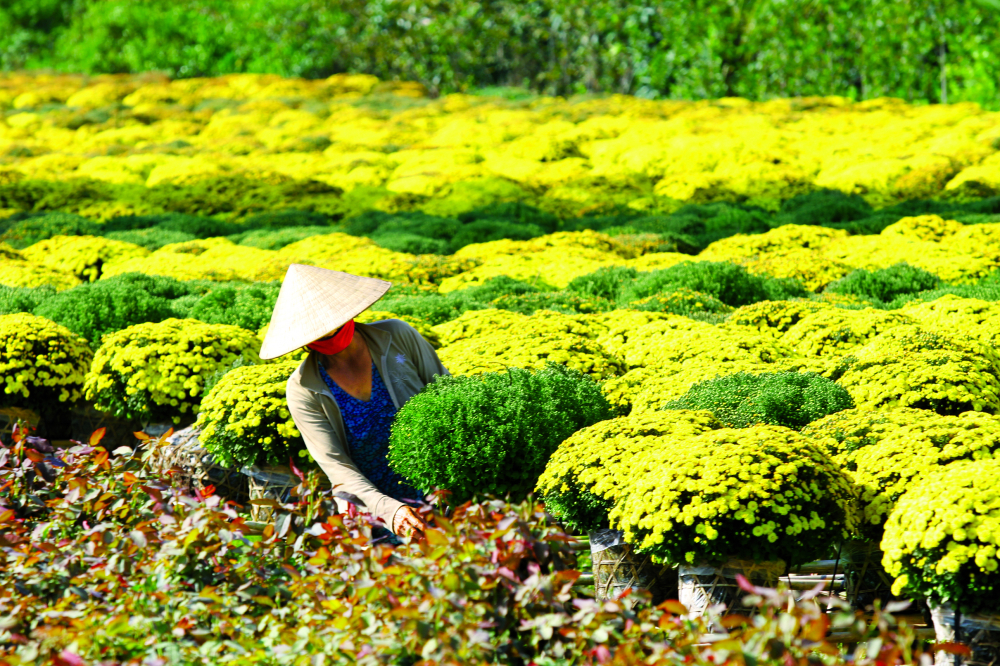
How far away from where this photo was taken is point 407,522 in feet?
10.5

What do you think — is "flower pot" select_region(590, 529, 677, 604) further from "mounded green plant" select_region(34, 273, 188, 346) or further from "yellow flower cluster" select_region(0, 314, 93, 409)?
"mounded green plant" select_region(34, 273, 188, 346)

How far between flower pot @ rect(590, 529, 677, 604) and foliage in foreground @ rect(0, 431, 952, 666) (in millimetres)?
872

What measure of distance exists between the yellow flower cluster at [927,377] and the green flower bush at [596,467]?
107 centimetres

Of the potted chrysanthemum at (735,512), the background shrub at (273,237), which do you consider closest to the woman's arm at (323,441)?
the potted chrysanthemum at (735,512)

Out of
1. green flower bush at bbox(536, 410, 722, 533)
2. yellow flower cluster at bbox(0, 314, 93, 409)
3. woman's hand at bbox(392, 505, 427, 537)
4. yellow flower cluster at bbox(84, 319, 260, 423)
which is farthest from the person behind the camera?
yellow flower cluster at bbox(0, 314, 93, 409)

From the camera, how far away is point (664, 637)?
92.4 inches

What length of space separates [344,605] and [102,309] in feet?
19.0

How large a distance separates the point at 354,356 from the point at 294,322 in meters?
0.37

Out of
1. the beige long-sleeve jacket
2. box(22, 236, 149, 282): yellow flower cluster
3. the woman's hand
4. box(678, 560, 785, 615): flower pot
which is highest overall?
the beige long-sleeve jacket

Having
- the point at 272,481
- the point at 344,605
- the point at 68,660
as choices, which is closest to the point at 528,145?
the point at 272,481

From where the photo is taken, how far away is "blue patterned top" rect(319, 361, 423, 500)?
12.6 feet

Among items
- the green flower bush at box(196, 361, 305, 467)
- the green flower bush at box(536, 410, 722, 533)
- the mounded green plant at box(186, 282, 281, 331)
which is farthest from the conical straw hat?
the mounded green plant at box(186, 282, 281, 331)

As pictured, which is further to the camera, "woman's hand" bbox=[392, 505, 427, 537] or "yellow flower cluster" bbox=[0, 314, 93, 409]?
"yellow flower cluster" bbox=[0, 314, 93, 409]

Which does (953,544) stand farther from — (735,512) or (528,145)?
(528,145)
